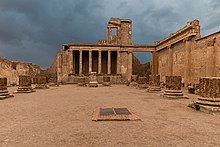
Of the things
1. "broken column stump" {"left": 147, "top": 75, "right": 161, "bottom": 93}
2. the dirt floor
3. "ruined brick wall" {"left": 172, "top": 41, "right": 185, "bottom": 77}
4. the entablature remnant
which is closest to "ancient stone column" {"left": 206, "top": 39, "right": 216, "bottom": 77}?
the entablature remnant

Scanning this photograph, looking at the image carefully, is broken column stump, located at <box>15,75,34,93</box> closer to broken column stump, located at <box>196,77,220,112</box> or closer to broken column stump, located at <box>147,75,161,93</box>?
broken column stump, located at <box>147,75,161,93</box>

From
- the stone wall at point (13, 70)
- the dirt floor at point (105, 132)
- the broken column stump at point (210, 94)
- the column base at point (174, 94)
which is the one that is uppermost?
the stone wall at point (13, 70)

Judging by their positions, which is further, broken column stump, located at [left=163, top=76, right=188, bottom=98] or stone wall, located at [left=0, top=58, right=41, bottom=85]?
stone wall, located at [left=0, top=58, right=41, bottom=85]

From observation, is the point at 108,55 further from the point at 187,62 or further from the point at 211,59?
the point at 211,59

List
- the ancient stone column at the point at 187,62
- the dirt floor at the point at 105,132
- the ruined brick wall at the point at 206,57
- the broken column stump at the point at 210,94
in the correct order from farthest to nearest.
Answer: the ancient stone column at the point at 187,62 < the ruined brick wall at the point at 206,57 < the broken column stump at the point at 210,94 < the dirt floor at the point at 105,132

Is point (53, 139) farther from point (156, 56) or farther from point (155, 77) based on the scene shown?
point (156, 56)

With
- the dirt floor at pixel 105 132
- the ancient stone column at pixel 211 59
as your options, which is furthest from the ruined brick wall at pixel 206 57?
the dirt floor at pixel 105 132

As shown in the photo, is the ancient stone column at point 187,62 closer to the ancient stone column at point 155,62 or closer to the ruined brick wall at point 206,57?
the ruined brick wall at point 206,57

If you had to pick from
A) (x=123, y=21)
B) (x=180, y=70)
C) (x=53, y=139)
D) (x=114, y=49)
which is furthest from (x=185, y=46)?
(x=53, y=139)

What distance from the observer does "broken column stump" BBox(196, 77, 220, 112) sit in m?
6.11

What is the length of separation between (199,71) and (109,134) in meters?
16.4

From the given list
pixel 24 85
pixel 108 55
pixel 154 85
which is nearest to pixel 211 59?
pixel 154 85

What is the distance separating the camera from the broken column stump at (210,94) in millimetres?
6106

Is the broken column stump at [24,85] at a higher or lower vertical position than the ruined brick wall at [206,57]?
lower
